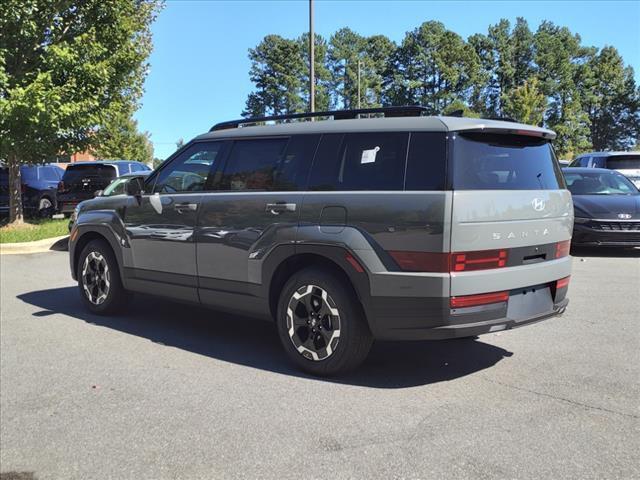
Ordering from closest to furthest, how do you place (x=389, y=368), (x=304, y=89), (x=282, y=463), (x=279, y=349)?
1. (x=282, y=463)
2. (x=389, y=368)
3. (x=279, y=349)
4. (x=304, y=89)

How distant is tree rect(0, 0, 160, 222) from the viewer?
40.3ft

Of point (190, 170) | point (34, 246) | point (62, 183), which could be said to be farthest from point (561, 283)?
point (62, 183)

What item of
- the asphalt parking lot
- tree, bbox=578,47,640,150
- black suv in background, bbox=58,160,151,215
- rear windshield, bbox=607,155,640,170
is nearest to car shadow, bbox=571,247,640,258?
rear windshield, bbox=607,155,640,170

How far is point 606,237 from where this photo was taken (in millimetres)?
9688

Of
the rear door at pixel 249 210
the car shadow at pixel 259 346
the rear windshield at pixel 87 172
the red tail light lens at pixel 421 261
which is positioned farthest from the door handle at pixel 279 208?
the rear windshield at pixel 87 172

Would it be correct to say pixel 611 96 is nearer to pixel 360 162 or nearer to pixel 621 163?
pixel 621 163

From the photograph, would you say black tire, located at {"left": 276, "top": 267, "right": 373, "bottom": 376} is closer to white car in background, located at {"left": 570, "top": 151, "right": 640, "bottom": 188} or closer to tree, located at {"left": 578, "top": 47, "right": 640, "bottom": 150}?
white car in background, located at {"left": 570, "top": 151, "right": 640, "bottom": 188}

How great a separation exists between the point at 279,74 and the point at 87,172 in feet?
167

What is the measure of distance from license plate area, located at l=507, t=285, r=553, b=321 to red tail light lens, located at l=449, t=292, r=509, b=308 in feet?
0.34

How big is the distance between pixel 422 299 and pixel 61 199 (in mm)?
14191

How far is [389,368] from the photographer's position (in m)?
4.40

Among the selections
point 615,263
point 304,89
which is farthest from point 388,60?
point 615,263

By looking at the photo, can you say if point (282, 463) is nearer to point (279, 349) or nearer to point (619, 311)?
point (279, 349)

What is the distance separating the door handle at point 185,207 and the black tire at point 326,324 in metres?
1.25
